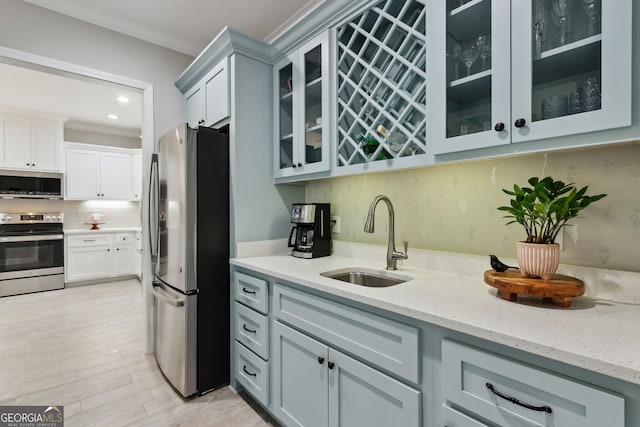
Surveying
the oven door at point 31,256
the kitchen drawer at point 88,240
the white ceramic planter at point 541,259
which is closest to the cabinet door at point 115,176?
the kitchen drawer at point 88,240

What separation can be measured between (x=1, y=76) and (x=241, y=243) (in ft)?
12.7

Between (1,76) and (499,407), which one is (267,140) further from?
(1,76)

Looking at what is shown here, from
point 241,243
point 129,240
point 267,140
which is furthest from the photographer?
point 129,240

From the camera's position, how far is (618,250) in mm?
1121

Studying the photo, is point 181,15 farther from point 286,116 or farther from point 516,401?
point 516,401

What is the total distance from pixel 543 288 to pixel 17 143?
6597 mm

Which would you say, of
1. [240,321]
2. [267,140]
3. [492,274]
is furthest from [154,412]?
[492,274]

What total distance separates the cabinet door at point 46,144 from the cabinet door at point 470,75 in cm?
599

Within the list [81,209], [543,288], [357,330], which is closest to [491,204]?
[543,288]

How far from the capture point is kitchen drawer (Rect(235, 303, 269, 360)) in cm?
173

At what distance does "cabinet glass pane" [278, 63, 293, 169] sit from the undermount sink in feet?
2.85

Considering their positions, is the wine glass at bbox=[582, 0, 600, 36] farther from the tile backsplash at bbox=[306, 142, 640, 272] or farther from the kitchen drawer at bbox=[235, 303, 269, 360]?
the kitchen drawer at bbox=[235, 303, 269, 360]

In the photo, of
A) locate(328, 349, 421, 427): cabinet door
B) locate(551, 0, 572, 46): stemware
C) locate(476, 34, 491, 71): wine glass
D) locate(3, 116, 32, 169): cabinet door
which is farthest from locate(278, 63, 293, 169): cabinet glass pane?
locate(3, 116, 32, 169): cabinet door

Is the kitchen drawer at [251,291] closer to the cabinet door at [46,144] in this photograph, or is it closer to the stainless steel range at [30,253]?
the stainless steel range at [30,253]
